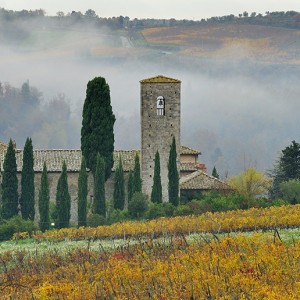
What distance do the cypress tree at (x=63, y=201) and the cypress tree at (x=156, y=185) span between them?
222 inches

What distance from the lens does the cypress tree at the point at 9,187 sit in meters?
60.4

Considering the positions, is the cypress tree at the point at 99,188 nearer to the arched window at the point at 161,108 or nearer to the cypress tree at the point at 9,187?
the cypress tree at the point at 9,187

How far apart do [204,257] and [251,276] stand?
3.57 meters

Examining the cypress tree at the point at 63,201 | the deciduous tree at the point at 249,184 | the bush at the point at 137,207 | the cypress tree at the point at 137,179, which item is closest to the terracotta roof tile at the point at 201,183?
the deciduous tree at the point at 249,184

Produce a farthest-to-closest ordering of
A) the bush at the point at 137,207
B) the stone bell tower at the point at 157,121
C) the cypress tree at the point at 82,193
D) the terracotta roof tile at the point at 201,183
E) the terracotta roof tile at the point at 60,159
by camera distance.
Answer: the terracotta roof tile at the point at 201,183 → the terracotta roof tile at the point at 60,159 → the stone bell tower at the point at 157,121 → the cypress tree at the point at 82,193 → the bush at the point at 137,207

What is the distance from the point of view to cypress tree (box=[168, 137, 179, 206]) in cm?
6322

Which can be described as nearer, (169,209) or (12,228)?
(12,228)

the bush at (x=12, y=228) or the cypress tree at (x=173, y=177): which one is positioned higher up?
the cypress tree at (x=173, y=177)

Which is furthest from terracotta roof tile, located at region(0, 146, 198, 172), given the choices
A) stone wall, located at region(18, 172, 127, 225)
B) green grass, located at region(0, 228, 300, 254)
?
green grass, located at region(0, 228, 300, 254)

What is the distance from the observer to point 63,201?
199 ft

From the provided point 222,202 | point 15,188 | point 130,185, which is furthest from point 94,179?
point 222,202

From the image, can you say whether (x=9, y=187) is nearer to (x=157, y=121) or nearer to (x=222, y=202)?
(x=157, y=121)

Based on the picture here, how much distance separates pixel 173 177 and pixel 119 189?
370 cm

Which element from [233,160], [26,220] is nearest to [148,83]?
[26,220]
